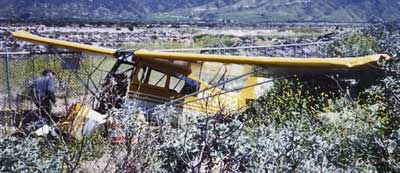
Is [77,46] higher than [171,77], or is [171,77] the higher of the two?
[77,46]

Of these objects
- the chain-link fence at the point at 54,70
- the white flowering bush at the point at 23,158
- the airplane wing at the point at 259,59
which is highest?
the airplane wing at the point at 259,59

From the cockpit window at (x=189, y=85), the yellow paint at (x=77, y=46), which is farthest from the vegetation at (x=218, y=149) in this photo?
the yellow paint at (x=77, y=46)

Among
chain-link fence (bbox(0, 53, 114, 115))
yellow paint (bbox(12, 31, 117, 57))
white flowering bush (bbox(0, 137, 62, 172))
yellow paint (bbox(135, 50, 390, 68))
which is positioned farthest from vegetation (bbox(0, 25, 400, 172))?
yellow paint (bbox(12, 31, 117, 57))

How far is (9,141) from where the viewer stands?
543 cm

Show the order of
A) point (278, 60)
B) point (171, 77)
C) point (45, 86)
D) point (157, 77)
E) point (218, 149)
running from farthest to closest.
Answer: point (157, 77) < point (171, 77) < point (45, 86) < point (278, 60) < point (218, 149)

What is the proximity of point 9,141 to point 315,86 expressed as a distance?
24.4 ft

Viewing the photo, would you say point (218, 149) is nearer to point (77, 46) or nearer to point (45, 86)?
point (45, 86)

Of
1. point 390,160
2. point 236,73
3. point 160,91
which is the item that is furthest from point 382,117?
point 160,91

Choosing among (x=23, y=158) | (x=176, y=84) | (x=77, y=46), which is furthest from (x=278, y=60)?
(x=77, y=46)

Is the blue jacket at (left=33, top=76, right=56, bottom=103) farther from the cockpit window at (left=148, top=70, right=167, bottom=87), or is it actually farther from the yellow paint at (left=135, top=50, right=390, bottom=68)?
the cockpit window at (left=148, top=70, right=167, bottom=87)

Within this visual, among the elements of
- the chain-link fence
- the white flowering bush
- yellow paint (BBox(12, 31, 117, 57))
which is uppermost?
yellow paint (BBox(12, 31, 117, 57))

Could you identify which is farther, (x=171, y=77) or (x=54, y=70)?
(x=171, y=77)

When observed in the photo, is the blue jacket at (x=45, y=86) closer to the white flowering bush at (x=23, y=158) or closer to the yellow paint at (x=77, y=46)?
the yellow paint at (x=77, y=46)

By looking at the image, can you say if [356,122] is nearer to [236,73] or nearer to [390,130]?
[390,130]
